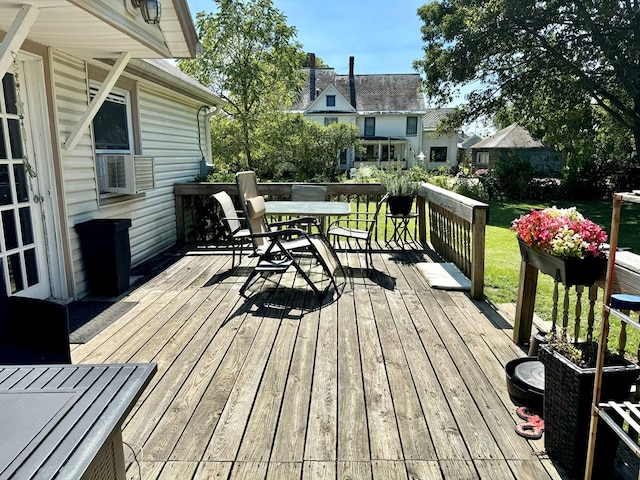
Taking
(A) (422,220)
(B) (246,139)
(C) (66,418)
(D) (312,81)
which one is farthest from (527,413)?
(D) (312,81)

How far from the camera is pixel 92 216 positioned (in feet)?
15.1

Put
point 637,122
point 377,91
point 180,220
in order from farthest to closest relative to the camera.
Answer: point 377,91 < point 637,122 < point 180,220

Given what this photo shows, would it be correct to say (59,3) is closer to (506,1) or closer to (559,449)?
(559,449)

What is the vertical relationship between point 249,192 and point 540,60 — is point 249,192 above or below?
below

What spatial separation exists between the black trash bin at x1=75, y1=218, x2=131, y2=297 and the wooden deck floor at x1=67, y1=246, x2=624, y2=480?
0.93ft

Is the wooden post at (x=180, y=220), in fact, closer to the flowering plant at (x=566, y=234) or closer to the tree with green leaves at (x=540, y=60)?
the flowering plant at (x=566, y=234)

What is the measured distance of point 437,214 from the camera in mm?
5977

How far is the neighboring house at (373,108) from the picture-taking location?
27469 millimetres

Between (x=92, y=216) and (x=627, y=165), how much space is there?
51.8ft

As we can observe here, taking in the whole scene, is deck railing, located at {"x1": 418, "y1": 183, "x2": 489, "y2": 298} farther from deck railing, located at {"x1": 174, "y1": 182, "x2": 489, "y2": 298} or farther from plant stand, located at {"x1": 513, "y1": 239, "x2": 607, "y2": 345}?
plant stand, located at {"x1": 513, "y1": 239, "x2": 607, "y2": 345}

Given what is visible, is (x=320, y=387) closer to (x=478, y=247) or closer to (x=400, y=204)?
(x=478, y=247)

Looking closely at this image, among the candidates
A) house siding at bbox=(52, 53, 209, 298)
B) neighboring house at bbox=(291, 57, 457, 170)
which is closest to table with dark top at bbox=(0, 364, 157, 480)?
house siding at bbox=(52, 53, 209, 298)

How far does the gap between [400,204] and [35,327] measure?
464cm

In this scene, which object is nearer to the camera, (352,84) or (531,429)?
(531,429)
